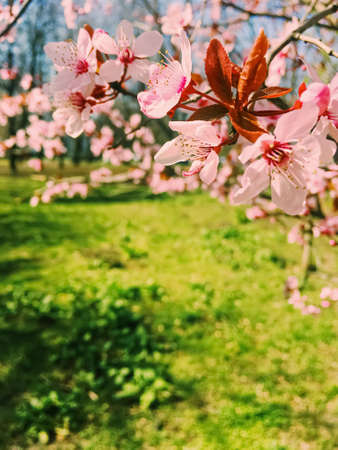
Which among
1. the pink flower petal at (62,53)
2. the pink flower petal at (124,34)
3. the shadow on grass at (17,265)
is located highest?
the pink flower petal at (124,34)

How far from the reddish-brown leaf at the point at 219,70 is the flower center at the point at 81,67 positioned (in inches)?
14.9

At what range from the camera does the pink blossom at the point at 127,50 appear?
81 cm

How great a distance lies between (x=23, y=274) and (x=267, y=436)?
348 cm

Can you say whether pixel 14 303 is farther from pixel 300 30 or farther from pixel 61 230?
pixel 300 30

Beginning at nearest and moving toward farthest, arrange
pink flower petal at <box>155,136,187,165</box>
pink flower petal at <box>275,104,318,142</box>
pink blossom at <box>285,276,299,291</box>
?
1. pink flower petal at <box>275,104,318,142</box>
2. pink flower petal at <box>155,136,187,165</box>
3. pink blossom at <box>285,276,299,291</box>

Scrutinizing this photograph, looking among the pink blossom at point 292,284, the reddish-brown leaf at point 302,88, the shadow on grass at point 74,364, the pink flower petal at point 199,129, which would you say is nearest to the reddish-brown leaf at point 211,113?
the pink flower petal at point 199,129

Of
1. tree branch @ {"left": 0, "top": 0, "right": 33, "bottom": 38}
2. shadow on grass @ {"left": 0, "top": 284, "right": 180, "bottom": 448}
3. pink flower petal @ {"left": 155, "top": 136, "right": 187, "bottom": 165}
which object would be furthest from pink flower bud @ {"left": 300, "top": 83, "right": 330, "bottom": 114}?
shadow on grass @ {"left": 0, "top": 284, "right": 180, "bottom": 448}

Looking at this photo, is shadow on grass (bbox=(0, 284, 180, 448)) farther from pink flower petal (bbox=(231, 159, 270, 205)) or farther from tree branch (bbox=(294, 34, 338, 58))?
tree branch (bbox=(294, 34, 338, 58))

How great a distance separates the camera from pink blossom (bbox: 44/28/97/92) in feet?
2.69

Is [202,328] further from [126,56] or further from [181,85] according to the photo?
[181,85]

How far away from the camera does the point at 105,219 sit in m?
7.38

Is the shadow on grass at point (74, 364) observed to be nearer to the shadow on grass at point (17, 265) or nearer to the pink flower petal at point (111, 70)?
the shadow on grass at point (17, 265)

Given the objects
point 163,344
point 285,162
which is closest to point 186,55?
point 285,162

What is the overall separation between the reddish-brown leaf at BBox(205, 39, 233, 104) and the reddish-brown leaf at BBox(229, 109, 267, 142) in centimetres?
3
